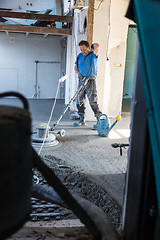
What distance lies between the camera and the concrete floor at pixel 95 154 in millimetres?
3234

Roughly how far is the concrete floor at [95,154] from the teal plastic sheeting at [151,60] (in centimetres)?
151

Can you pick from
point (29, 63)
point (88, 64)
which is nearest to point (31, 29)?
point (29, 63)

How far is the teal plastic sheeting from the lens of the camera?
136 centimetres

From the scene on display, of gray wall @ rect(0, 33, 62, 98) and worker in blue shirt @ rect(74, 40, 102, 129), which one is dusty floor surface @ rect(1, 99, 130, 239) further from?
gray wall @ rect(0, 33, 62, 98)

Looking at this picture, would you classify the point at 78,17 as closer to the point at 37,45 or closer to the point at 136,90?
the point at 37,45

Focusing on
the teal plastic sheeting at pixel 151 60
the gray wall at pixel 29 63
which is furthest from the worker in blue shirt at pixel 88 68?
the gray wall at pixel 29 63

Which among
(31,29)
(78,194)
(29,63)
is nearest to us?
(78,194)

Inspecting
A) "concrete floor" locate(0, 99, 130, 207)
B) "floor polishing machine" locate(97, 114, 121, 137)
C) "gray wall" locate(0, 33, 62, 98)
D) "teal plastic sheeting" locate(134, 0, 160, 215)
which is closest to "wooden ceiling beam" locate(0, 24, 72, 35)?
"gray wall" locate(0, 33, 62, 98)

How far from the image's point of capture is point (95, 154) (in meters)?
4.26

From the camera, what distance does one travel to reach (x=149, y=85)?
1397 millimetres

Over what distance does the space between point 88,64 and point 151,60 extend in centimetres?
434

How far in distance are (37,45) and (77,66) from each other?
505 centimetres

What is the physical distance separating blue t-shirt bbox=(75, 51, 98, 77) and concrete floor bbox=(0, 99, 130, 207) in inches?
48.0

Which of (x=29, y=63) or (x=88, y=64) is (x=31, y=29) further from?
(x=88, y=64)
